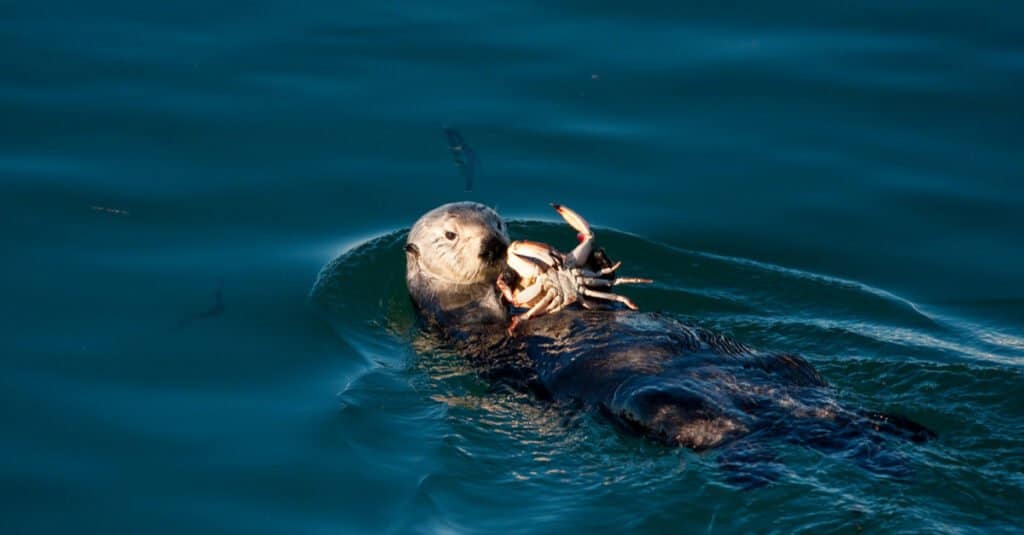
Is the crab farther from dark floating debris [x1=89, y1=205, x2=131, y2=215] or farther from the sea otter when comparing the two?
dark floating debris [x1=89, y1=205, x2=131, y2=215]

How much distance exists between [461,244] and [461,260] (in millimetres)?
99

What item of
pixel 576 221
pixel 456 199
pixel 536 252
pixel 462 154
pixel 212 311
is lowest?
pixel 212 311

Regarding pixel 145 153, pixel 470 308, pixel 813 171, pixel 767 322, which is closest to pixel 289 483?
pixel 470 308

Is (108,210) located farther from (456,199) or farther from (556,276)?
(556,276)

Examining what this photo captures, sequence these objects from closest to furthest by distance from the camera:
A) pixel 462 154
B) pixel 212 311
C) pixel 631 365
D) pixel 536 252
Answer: pixel 631 365, pixel 536 252, pixel 212 311, pixel 462 154

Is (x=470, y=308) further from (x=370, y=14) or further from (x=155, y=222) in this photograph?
(x=370, y=14)

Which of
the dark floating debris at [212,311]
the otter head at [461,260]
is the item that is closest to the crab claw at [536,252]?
the otter head at [461,260]

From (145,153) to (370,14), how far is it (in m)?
2.73

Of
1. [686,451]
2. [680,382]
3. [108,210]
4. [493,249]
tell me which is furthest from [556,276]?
[108,210]

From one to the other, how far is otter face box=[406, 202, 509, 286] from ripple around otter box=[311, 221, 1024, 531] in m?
0.45

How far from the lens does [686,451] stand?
21.3ft

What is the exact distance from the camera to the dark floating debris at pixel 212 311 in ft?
27.3

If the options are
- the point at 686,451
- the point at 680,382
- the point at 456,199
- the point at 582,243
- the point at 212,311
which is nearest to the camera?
the point at 686,451

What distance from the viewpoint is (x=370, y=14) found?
12.2m
